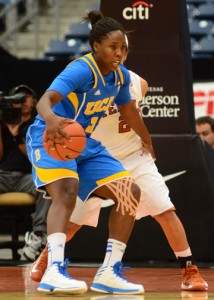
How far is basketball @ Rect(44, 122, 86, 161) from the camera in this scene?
542 centimetres

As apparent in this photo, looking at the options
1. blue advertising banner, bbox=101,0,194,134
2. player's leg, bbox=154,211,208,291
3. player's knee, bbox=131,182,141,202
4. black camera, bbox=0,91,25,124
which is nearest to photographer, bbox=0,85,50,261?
black camera, bbox=0,91,25,124

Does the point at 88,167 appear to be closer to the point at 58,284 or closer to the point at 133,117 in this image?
the point at 133,117

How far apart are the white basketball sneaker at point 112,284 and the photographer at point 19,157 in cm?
280

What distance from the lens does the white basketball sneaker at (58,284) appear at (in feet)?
18.0

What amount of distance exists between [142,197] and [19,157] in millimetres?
2841

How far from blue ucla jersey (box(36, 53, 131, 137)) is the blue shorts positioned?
16cm

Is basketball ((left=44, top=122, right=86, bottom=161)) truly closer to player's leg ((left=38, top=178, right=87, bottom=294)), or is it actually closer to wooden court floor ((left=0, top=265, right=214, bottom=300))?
player's leg ((left=38, top=178, right=87, bottom=294))

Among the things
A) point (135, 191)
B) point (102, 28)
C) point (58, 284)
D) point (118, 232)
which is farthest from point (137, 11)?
point (58, 284)

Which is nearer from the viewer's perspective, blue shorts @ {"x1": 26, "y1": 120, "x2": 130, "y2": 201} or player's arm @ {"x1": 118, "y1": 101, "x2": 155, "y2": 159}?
blue shorts @ {"x1": 26, "y1": 120, "x2": 130, "y2": 201}

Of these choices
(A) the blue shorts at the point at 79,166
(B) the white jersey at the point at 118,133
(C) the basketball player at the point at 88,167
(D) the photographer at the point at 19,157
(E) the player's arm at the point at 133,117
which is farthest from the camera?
(D) the photographer at the point at 19,157

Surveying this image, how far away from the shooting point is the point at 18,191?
8.98 metres

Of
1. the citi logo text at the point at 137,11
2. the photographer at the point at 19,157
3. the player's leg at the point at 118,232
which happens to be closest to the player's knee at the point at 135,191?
the player's leg at the point at 118,232

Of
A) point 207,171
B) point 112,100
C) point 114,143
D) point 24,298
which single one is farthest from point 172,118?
point 24,298

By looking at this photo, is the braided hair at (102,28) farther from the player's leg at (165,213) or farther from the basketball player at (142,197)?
the player's leg at (165,213)
